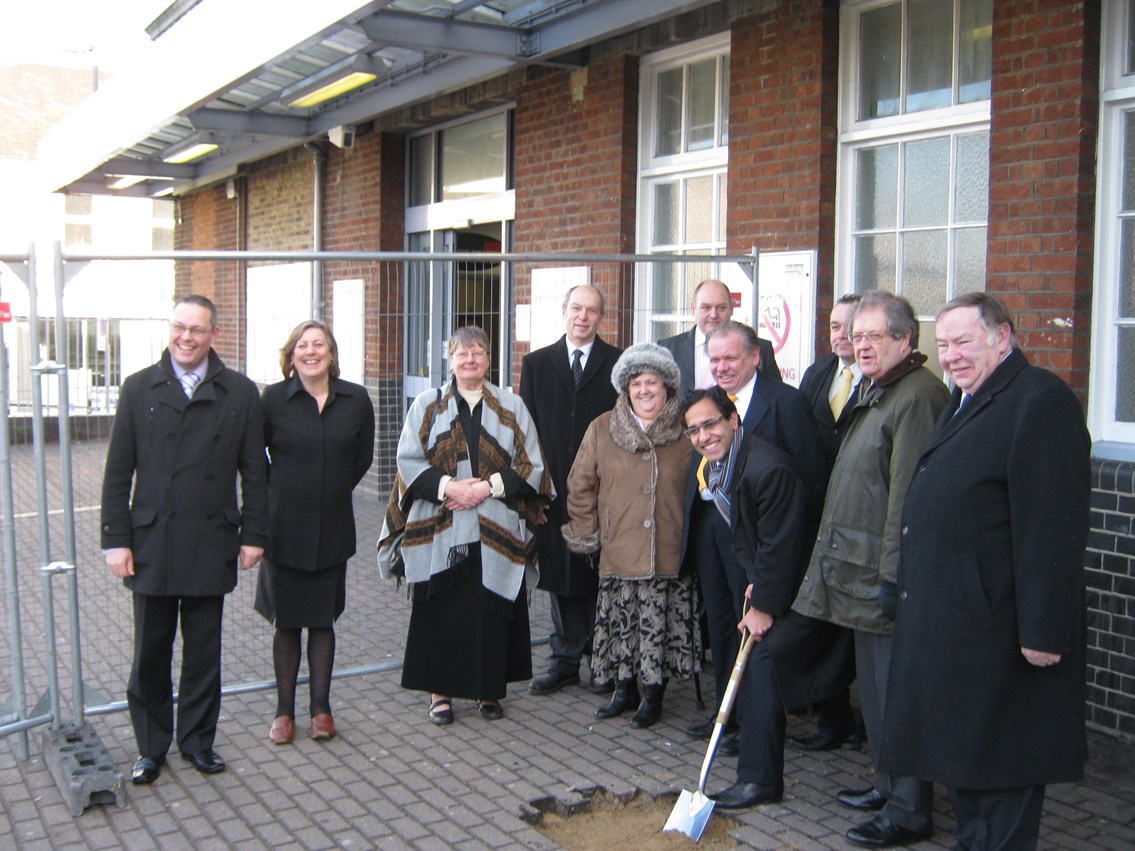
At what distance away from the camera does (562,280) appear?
27.4ft

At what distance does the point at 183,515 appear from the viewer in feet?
15.7

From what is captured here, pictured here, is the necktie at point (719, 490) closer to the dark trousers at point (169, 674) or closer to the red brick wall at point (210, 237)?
the dark trousers at point (169, 674)

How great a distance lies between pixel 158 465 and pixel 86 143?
1027 cm

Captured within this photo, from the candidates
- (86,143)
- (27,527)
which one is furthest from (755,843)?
(86,143)

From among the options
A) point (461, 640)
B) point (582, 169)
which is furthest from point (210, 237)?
point (461, 640)

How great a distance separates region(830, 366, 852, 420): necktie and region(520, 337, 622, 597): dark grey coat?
1.19 m

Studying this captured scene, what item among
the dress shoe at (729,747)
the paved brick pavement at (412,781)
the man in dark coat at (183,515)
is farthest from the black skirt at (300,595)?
the dress shoe at (729,747)

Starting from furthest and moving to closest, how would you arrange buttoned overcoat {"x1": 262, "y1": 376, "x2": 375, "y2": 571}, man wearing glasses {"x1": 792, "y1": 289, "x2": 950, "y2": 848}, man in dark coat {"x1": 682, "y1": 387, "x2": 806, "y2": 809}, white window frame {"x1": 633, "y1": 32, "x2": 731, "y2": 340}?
white window frame {"x1": 633, "y1": 32, "x2": 731, "y2": 340} < buttoned overcoat {"x1": 262, "y1": 376, "x2": 375, "y2": 571} < man in dark coat {"x1": 682, "y1": 387, "x2": 806, "y2": 809} < man wearing glasses {"x1": 792, "y1": 289, "x2": 950, "y2": 848}

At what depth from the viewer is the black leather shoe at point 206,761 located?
488 cm

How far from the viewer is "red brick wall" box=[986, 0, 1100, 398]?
538 centimetres

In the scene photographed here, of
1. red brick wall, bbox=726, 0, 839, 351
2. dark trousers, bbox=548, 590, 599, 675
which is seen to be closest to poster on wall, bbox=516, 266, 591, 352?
red brick wall, bbox=726, 0, 839, 351

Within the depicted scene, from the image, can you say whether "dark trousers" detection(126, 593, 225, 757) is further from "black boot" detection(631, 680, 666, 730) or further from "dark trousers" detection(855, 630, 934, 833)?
"dark trousers" detection(855, 630, 934, 833)

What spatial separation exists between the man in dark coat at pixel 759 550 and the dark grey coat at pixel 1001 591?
707 mm

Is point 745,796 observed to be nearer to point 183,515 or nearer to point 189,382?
point 183,515
